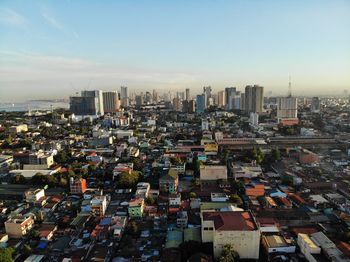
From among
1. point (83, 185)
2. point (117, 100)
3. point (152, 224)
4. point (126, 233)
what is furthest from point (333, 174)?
point (117, 100)

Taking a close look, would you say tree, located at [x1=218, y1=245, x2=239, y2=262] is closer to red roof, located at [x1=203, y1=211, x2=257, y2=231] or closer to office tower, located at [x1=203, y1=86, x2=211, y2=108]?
red roof, located at [x1=203, y1=211, x2=257, y2=231]

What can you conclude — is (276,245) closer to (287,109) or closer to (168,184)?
(168,184)

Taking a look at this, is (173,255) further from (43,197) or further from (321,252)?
(43,197)

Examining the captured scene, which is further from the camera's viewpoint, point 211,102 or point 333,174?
point 211,102

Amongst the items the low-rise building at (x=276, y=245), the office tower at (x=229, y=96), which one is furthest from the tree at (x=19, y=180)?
the office tower at (x=229, y=96)

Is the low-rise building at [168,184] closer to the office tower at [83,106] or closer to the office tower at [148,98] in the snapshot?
the office tower at [83,106]

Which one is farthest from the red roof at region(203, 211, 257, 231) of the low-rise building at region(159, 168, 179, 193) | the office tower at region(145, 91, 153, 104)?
the office tower at region(145, 91, 153, 104)

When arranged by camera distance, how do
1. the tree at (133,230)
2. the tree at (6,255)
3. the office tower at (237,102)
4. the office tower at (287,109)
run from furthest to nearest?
the office tower at (237,102) → the office tower at (287,109) → the tree at (133,230) → the tree at (6,255)
